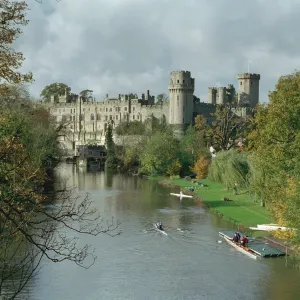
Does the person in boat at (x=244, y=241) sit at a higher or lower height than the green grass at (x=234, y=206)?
lower

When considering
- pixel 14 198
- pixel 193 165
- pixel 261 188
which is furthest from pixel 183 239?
pixel 193 165

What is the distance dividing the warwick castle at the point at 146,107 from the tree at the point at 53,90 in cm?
308

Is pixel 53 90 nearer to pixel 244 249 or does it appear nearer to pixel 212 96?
pixel 212 96

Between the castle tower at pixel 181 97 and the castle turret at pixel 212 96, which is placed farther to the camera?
the castle turret at pixel 212 96

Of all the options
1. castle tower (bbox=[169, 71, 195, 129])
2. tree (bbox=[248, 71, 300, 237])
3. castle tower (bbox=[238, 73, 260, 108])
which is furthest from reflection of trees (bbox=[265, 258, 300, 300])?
castle tower (bbox=[238, 73, 260, 108])

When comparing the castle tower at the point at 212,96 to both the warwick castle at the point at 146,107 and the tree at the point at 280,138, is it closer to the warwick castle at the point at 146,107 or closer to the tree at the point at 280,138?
the warwick castle at the point at 146,107

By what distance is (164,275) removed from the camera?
786 inches

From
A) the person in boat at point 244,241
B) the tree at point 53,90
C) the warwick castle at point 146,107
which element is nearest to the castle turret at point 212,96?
the warwick castle at point 146,107

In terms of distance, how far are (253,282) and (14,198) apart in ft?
42.1

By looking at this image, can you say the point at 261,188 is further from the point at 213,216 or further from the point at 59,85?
the point at 59,85

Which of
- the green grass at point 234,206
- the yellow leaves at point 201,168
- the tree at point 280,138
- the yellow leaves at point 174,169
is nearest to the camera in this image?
the tree at point 280,138

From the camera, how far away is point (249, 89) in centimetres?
8894

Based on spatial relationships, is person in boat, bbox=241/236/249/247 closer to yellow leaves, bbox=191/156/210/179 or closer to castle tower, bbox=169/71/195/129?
yellow leaves, bbox=191/156/210/179

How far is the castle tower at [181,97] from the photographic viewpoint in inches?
3088
